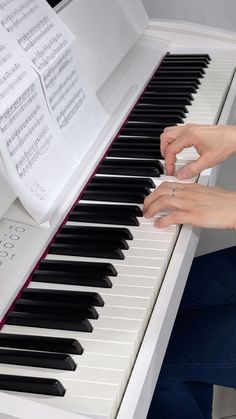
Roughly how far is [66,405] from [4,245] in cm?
40

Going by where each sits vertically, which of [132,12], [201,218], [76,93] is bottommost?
[201,218]

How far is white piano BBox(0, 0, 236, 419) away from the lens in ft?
3.51

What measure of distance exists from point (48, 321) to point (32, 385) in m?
0.15

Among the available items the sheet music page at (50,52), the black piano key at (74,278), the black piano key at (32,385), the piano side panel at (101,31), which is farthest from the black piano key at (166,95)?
the black piano key at (32,385)

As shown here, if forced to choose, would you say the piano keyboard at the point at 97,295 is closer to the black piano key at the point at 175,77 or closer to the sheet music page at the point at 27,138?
the sheet music page at the point at 27,138

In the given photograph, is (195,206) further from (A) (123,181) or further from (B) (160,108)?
(B) (160,108)

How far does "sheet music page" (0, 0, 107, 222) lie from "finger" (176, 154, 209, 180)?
0.64 ft

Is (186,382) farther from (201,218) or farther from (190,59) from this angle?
(190,59)

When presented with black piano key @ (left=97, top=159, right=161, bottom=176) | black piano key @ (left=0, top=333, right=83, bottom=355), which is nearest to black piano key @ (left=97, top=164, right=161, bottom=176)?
black piano key @ (left=97, top=159, right=161, bottom=176)

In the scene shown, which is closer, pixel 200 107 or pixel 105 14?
pixel 200 107

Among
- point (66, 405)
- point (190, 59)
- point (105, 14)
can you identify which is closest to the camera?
point (66, 405)

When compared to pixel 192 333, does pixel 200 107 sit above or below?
above

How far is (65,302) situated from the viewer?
4.10 feet

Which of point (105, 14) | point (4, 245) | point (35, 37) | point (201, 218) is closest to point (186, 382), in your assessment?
point (201, 218)
